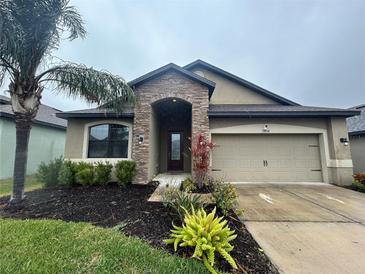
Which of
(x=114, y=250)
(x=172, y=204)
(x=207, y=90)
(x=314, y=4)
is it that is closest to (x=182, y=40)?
(x=314, y=4)

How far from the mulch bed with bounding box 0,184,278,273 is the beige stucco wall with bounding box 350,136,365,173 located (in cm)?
1161

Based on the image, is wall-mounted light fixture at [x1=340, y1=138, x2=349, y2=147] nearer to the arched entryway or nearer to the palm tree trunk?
the arched entryway

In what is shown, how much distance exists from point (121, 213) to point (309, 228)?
15.4 feet

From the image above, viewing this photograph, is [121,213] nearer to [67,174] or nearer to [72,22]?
[67,174]

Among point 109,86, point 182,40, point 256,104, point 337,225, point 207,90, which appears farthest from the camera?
point 182,40

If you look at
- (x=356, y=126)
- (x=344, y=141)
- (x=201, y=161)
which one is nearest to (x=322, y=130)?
(x=344, y=141)

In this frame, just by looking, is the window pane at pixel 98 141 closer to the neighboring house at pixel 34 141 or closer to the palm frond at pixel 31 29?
the palm frond at pixel 31 29

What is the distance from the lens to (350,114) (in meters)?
8.81

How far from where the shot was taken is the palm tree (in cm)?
464

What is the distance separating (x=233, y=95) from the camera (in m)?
12.5

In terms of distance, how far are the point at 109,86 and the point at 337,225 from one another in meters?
7.79

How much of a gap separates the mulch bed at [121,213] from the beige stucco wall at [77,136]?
88.1 inches

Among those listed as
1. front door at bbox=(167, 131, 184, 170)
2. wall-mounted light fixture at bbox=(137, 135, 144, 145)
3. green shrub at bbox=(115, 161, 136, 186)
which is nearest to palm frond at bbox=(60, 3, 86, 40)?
wall-mounted light fixture at bbox=(137, 135, 144, 145)

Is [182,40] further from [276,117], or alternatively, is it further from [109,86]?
[109,86]
